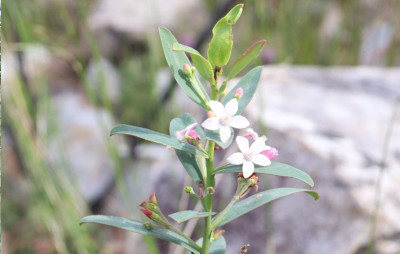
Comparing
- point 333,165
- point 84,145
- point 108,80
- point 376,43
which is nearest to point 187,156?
point 333,165

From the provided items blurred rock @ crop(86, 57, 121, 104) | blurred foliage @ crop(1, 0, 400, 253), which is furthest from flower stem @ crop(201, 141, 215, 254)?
blurred rock @ crop(86, 57, 121, 104)

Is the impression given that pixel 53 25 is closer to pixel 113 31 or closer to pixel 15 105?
pixel 113 31

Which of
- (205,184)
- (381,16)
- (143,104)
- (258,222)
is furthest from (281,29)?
(205,184)

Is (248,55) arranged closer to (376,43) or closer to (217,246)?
(217,246)

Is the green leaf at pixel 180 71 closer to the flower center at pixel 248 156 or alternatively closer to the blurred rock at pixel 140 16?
the flower center at pixel 248 156

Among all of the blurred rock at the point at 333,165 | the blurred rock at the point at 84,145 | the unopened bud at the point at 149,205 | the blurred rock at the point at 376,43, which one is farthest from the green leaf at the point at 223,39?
the blurred rock at the point at 376,43

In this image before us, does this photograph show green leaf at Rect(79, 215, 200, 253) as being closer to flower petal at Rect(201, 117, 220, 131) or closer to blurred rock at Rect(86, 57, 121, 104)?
flower petal at Rect(201, 117, 220, 131)
